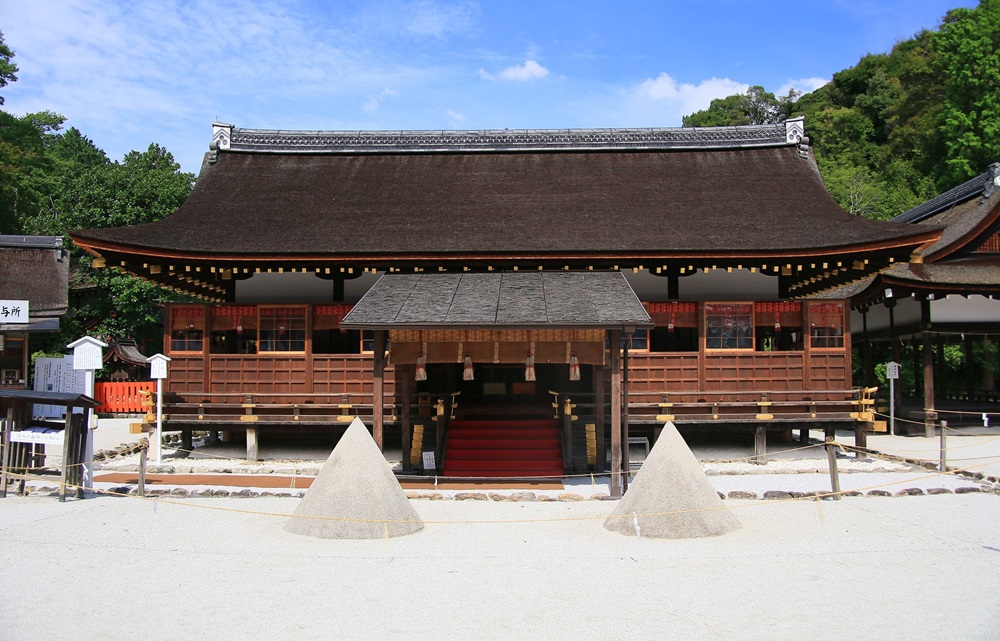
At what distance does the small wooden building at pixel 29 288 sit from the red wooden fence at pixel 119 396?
9.32ft

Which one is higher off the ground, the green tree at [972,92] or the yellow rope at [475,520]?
the green tree at [972,92]

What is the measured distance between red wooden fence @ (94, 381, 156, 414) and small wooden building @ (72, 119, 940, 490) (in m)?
13.2

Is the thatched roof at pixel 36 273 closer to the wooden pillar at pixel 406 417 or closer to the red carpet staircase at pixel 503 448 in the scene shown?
the wooden pillar at pixel 406 417

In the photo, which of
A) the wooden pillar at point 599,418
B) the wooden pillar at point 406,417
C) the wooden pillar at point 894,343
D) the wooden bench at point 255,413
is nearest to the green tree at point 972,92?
the wooden pillar at point 894,343

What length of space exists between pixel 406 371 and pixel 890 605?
9.53 meters

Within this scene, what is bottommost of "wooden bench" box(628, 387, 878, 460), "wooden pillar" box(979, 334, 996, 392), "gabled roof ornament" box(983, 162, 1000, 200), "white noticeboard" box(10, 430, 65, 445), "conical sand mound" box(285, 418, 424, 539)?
"conical sand mound" box(285, 418, 424, 539)

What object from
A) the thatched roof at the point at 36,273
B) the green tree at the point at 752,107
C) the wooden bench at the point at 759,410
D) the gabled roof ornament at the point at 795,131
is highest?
the green tree at the point at 752,107

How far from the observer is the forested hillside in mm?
36406

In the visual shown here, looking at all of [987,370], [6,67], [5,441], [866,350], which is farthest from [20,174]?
[987,370]

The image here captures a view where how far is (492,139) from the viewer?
64.8ft

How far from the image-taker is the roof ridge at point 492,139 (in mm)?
19281

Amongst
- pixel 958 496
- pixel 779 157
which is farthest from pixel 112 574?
pixel 779 157

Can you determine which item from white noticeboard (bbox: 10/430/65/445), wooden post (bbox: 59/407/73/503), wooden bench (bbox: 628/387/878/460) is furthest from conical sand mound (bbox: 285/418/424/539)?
wooden bench (bbox: 628/387/878/460)

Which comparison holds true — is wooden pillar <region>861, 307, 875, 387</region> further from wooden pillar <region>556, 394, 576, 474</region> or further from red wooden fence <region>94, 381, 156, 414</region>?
red wooden fence <region>94, 381, 156, 414</region>
